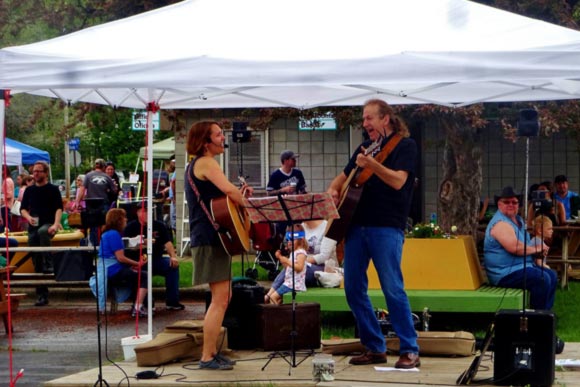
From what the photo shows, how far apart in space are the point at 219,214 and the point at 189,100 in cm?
280

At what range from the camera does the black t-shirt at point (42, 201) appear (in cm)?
1541

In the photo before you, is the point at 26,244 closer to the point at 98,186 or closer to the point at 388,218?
the point at 98,186

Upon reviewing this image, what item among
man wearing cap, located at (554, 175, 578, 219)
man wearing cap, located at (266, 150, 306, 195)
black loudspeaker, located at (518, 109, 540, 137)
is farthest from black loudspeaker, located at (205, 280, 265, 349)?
man wearing cap, located at (554, 175, 578, 219)

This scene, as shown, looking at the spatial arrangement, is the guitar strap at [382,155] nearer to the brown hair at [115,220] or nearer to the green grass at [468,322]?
the green grass at [468,322]

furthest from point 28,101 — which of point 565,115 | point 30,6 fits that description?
point 565,115

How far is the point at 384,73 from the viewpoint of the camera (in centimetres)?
785

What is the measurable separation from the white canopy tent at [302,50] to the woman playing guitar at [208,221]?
45 cm

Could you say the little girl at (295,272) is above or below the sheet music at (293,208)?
below

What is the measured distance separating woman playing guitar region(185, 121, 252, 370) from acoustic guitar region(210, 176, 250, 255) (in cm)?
5

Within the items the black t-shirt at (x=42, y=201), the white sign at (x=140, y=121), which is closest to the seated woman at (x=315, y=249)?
the white sign at (x=140, y=121)

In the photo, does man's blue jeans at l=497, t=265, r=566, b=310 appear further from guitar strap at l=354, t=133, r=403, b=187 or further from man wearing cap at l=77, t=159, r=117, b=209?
man wearing cap at l=77, t=159, r=117, b=209

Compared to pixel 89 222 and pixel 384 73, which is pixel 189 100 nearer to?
pixel 89 222

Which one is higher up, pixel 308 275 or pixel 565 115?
pixel 565 115

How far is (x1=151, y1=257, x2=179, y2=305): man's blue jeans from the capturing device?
13961 mm
